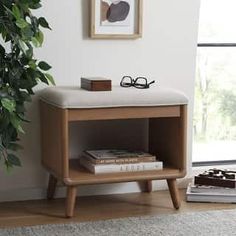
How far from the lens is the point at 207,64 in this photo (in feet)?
12.7

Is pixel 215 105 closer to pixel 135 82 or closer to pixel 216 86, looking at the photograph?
pixel 216 86

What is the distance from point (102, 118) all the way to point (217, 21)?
1290mm

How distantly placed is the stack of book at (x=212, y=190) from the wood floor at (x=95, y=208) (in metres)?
0.05

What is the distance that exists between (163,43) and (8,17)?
3.81 ft

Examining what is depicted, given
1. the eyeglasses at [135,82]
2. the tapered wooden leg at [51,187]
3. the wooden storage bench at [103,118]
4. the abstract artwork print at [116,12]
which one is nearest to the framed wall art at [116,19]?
the abstract artwork print at [116,12]

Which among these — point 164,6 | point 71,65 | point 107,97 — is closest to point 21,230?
point 107,97

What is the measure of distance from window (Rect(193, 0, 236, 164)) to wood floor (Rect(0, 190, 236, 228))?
627 mm

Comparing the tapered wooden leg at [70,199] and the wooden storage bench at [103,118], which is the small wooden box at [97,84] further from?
the tapered wooden leg at [70,199]

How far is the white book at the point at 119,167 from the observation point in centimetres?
304

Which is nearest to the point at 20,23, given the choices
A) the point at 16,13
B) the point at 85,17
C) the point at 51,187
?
the point at 16,13

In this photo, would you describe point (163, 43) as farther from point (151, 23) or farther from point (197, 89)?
point (197, 89)

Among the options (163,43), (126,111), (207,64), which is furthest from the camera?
(207,64)

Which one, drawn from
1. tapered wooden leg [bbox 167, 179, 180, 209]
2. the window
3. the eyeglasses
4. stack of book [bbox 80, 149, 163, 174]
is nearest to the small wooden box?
the eyeglasses

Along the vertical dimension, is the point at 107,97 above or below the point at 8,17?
below
